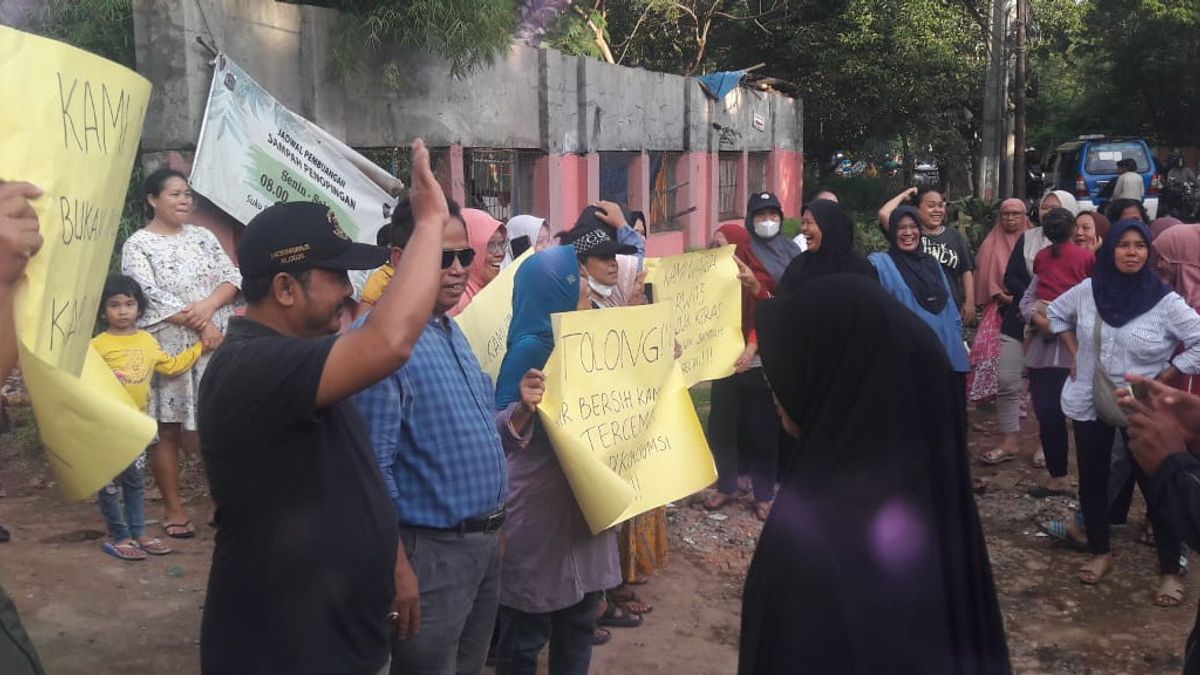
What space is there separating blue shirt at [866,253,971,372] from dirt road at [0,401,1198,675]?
997 mm

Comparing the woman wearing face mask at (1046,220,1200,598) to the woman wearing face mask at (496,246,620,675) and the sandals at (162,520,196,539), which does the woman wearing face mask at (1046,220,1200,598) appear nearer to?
the woman wearing face mask at (496,246,620,675)

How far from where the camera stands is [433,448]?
111 inches

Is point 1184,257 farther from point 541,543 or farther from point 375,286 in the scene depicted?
point 375,286

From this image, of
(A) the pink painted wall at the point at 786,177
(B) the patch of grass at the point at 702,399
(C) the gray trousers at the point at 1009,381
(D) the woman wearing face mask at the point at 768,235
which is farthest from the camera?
(A) the pink painted wall at the point at 786,177

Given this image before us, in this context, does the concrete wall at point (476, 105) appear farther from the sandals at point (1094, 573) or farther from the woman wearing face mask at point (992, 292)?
the sandals at point (1094, 573)

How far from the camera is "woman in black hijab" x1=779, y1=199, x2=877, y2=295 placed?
570 centimetres

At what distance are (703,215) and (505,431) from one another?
15488 mm

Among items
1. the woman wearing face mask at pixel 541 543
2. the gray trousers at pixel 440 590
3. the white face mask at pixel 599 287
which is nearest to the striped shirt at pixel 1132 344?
the white face mask at pixel 599 287

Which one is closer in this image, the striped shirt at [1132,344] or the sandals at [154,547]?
the striped shirt at [1132,344]

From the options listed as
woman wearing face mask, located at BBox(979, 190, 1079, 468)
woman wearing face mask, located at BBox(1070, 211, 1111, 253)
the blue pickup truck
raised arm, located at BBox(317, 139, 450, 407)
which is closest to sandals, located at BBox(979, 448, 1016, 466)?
woman wearing face mask, located at BBox(979, 190, 1079, 468)

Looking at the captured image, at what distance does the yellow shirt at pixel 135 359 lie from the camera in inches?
192

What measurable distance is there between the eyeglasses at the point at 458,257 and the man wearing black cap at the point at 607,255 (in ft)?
3.22

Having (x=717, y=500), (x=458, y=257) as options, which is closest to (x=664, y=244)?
(x=717, y=500)

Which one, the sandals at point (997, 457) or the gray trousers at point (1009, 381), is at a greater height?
the gray trousers at point (1009, 381)
